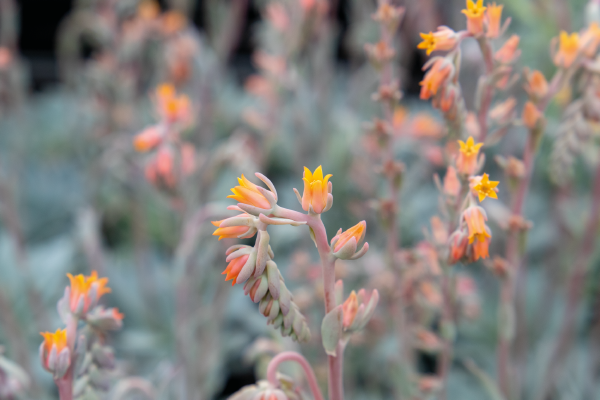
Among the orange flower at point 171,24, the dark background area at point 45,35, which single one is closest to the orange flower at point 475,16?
the orange flower at point 171,24

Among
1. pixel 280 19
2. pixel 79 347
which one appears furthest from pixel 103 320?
pixel 280 19

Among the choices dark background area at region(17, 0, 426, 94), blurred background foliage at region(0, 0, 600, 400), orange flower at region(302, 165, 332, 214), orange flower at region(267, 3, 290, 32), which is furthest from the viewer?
dark background area at region(17, 0, 426, 94)

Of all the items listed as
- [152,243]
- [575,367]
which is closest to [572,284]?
[575,367]

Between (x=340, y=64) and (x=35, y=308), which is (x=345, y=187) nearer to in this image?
(x=35, y=308)

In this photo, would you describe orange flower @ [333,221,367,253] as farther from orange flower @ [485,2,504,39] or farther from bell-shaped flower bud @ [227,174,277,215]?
orange flower @ [485,2,504,39]

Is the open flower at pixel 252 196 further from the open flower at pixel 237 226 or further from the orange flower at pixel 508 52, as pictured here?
the orange flower at pixel 508 52

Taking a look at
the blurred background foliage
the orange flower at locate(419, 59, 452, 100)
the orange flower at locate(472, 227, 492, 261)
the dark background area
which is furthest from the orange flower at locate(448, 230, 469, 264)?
the dark background area

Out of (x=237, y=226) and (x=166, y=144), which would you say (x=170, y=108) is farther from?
(x=237, y=226)
